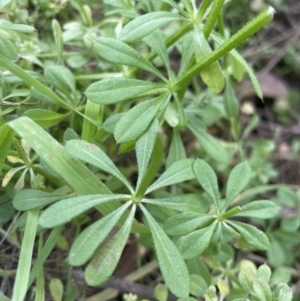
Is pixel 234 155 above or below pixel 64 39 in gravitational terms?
below

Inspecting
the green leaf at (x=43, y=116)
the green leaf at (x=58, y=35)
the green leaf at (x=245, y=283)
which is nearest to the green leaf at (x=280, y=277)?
the green leaf at (x=245, y=283)

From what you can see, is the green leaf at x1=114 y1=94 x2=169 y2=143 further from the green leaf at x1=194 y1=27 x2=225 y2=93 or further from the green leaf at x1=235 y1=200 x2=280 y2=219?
the green leaf at x1=235 y1=200 x2=280 y2=219

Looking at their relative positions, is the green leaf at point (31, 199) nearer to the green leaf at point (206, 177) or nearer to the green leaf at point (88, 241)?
the green leaf at point (88, 241)

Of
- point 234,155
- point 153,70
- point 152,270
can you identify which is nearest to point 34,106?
point 153,70

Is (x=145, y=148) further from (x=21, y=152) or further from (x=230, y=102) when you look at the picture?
(x=230, y=102)

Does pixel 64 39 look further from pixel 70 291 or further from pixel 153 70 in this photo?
pixel 70 291

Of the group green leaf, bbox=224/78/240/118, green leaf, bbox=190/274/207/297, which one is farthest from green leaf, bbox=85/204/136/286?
green leaf, bbox=224/78/240/118

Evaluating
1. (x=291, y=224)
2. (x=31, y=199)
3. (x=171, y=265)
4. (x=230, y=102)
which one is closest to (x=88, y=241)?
(x=171, y=265)
